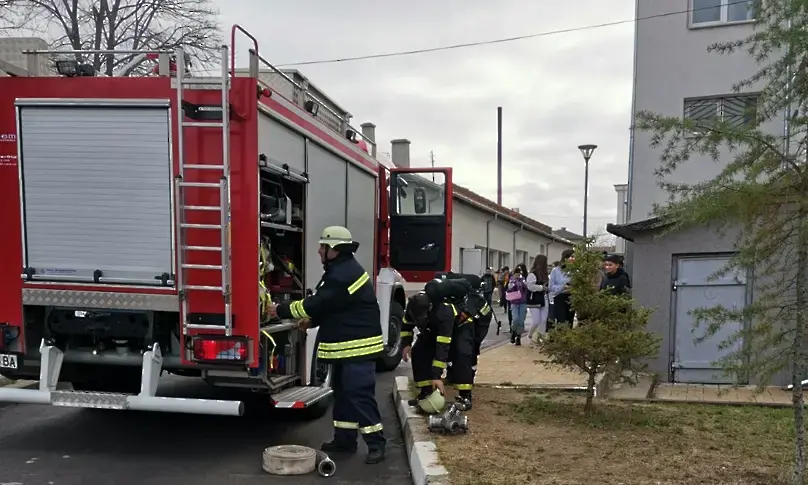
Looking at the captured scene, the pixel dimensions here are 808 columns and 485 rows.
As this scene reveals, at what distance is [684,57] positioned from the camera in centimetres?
1192

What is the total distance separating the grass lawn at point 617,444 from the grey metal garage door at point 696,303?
129 cm

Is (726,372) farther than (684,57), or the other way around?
(684,57)

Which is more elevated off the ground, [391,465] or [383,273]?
[383,273]

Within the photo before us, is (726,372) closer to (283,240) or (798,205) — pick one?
(798,205)

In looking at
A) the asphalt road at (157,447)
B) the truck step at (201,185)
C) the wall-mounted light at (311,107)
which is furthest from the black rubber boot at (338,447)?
the wall-mounted light at (311,107)

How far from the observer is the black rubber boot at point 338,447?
5117mm

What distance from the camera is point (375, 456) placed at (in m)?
4.90

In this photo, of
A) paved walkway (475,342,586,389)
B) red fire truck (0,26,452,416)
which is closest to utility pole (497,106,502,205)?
paved walkway (475,342,586,389)

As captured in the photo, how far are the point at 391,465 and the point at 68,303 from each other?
2722 mm

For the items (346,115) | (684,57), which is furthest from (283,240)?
(684,57)

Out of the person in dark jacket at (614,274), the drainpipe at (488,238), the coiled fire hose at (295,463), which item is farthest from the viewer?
the drainpipe at (488,238)

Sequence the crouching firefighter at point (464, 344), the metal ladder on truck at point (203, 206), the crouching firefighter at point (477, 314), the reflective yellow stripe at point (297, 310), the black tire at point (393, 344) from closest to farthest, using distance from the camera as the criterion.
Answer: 1. the metal ladder on truck at point (203, 206)
2. the reflective yellow stripe at point (297, 310)
3. the crouching firefighter at point (464, 344)
4. the crouching firefighter at point (477, 314)
5. the black tire at point (393, 344)

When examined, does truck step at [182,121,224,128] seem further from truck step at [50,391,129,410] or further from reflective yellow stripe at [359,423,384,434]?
reflective yellow stripe at [359,423,384,434]

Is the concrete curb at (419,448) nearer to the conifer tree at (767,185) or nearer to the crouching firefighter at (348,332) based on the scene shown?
the crouching firefighter at (348,332)
